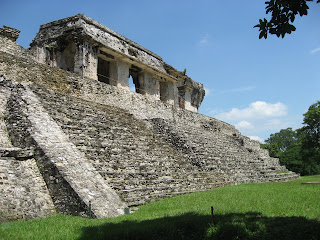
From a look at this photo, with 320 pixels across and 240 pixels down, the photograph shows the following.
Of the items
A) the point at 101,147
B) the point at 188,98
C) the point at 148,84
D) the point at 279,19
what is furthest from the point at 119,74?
the point at 279,19

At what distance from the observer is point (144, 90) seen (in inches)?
712

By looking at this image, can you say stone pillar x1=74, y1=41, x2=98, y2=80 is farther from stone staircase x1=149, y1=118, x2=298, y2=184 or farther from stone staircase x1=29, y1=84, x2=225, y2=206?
stone staircase x1=149, y1=118, x2=298, y2=184

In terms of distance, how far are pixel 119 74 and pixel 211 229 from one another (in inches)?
504

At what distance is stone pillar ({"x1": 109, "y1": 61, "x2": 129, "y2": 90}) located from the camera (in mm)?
15930

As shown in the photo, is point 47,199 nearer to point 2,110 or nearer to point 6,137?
point 6,137

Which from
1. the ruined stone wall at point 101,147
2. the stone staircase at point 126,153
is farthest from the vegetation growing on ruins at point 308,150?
the stone staircase at point 126,153

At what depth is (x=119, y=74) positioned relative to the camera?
16031 millimetres

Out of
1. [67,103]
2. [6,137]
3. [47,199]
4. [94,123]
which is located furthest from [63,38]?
[47,199]

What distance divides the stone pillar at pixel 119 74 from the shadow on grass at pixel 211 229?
11980 mm

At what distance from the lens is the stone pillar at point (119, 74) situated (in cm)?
1593

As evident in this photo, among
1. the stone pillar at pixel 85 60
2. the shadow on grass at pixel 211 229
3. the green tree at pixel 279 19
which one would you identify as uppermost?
the stone pillar at pixel 85 60

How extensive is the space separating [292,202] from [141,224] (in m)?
3.49

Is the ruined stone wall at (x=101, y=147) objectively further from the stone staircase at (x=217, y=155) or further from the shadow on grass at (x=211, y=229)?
the shadow on grass at (x=211, y=229)

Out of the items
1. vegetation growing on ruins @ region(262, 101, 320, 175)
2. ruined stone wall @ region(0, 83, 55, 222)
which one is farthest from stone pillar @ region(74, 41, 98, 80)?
vegetation growing on ruins @ region(262, 101, 320, 175)
